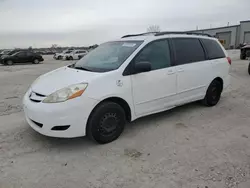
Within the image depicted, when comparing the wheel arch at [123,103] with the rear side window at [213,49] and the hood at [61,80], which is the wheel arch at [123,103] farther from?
the rear side window at [213,49]

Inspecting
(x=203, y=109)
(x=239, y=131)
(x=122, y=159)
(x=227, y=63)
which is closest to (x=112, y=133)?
(x=122, y=159)

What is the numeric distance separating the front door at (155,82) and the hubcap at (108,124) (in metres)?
0.46

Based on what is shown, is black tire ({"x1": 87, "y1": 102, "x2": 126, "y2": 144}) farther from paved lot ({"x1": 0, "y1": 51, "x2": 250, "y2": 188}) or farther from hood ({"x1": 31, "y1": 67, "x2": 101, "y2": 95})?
hood ({"x1": 31, "y1": 67, "x2": 101, "y2": 95})

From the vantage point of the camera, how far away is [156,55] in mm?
3883

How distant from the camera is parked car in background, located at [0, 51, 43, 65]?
21734 mm

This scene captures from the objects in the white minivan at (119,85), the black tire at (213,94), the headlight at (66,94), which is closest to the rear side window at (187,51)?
the white minivan at (119,85)

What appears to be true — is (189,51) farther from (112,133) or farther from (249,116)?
(112,133)

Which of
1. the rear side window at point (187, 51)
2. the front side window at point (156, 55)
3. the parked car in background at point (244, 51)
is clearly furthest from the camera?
the parked car in background at point (244, 51)

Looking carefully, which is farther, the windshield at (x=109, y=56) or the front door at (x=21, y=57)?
the front door at (x=21, y=57)

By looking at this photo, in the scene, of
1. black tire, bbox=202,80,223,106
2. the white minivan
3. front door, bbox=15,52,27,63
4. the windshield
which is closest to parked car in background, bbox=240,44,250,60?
black tire, bbox=202,80,223,106

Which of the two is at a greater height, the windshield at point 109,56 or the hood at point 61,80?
the windshield at point 109,56

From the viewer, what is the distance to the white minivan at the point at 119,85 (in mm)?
3010

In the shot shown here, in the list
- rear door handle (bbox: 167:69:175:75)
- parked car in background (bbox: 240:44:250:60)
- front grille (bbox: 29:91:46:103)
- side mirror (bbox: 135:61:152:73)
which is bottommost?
parked car in background (bbox: 240:44:250:60)

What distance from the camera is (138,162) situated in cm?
283
